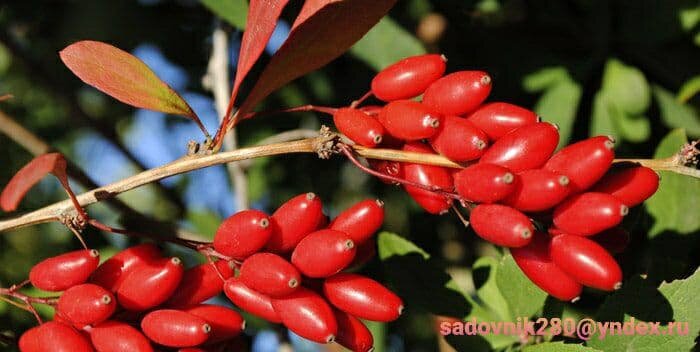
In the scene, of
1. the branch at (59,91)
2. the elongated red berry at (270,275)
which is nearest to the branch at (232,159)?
the elongated red berry at (270,275)

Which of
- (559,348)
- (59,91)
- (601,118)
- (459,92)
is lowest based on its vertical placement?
(559,348)

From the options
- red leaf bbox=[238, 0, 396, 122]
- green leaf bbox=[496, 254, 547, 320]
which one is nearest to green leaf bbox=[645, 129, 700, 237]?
green leaf bbox=[496, 254, 547, 320]

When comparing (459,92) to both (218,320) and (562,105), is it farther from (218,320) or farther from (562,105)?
(562,105)

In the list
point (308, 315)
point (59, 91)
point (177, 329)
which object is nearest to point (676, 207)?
point (308, 315)

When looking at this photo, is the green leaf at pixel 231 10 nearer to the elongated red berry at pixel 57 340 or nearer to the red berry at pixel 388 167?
the red berry at pixel 388 167

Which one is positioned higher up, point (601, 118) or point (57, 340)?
point (601, 118)

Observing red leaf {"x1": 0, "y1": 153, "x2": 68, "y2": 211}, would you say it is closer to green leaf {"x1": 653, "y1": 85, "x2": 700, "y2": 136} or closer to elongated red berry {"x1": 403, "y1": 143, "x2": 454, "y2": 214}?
elongated red berry {"x1": 403, "y1": 143, "x2": 454, "y2": 214}

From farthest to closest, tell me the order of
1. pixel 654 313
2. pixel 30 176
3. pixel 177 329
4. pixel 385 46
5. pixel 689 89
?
pixel 689 89, pixel 385 46, pixel 654 313, pixel 177 329, pixel 30 176
